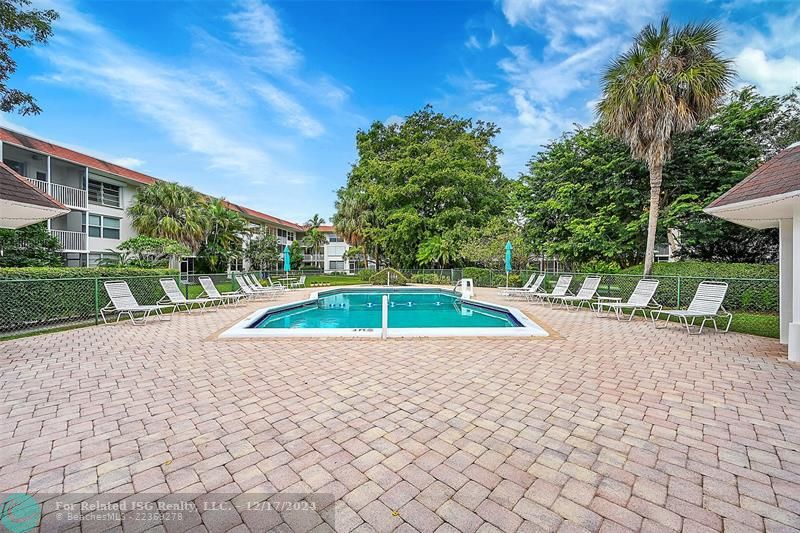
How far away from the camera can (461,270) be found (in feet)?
76.7

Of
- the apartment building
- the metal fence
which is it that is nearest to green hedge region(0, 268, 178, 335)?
the metal fence

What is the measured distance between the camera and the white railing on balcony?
16.6m

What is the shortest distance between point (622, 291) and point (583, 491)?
12.1 m

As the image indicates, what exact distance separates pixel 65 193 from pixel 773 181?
25.1 meters

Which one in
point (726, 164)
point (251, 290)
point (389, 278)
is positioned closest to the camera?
point (726, 164)

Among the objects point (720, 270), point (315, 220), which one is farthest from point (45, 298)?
point (315, 220)

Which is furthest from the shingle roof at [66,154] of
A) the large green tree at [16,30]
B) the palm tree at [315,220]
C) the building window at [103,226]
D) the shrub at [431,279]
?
the palm tree at [315,220]

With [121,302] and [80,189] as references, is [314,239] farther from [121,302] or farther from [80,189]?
[121,302]

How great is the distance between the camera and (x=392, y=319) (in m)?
11.5

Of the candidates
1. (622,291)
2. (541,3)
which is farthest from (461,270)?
(541,3)

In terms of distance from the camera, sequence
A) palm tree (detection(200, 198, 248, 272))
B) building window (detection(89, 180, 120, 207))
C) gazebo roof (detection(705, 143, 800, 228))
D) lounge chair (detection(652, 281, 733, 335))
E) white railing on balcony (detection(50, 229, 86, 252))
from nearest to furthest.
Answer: gazebo roof (detection(705, 143, 800, 228)), lounge chair (detection(652, 281, 733, 335)), white railing on balcony (detection(50, 229, 86, 252)), building window (detection(89, 180, 120, 207)), palm tree (detection(200, 198, 248, 272))

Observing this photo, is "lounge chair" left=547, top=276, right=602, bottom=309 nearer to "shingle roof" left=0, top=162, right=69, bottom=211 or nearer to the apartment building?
"shingle roof" left=0, top=162, right=69, bottom=211

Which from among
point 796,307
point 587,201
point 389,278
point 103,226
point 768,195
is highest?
point 587,201

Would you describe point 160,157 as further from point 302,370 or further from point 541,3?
point 302,370
